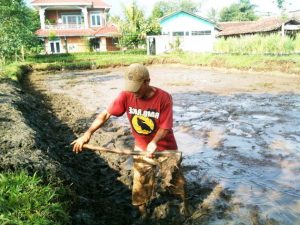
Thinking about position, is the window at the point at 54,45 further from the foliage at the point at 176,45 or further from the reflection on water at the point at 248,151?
the reflection on water at the point at 248,151

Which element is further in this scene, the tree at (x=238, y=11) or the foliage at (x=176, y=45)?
the tree at (x=238, y=11)

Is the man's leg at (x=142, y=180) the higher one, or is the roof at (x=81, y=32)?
the roof at (x=81, y=32)

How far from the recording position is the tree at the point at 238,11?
198 ft

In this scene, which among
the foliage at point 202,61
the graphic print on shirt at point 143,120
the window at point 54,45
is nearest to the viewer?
the graphic print on shirt at point 143,120

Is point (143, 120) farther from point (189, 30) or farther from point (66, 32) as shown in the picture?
point (66, 32)

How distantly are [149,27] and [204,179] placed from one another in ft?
97.8

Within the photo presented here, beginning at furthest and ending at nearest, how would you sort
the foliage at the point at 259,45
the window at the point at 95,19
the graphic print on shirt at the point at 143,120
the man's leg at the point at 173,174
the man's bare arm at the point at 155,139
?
the window at the point at 95,19, the foliage at the point at 259,45, the man's leg at the point at 173,174, the graphic print on shirt at the point at 143,120, the man's bare arm at the point at 155,139

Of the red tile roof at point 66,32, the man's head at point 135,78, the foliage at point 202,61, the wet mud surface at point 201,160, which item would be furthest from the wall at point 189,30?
the man's head at point 135,78

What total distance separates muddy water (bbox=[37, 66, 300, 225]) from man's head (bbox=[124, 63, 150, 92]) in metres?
1.73

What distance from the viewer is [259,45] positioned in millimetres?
21312

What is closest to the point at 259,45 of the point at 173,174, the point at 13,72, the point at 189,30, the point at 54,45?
the point at 189,30

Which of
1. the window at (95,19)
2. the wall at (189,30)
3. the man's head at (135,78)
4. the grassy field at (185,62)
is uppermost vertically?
the window at (95,19)

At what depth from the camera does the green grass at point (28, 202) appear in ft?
8.96

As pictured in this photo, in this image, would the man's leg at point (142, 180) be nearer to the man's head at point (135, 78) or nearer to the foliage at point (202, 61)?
the man's head at point (135, 78)
